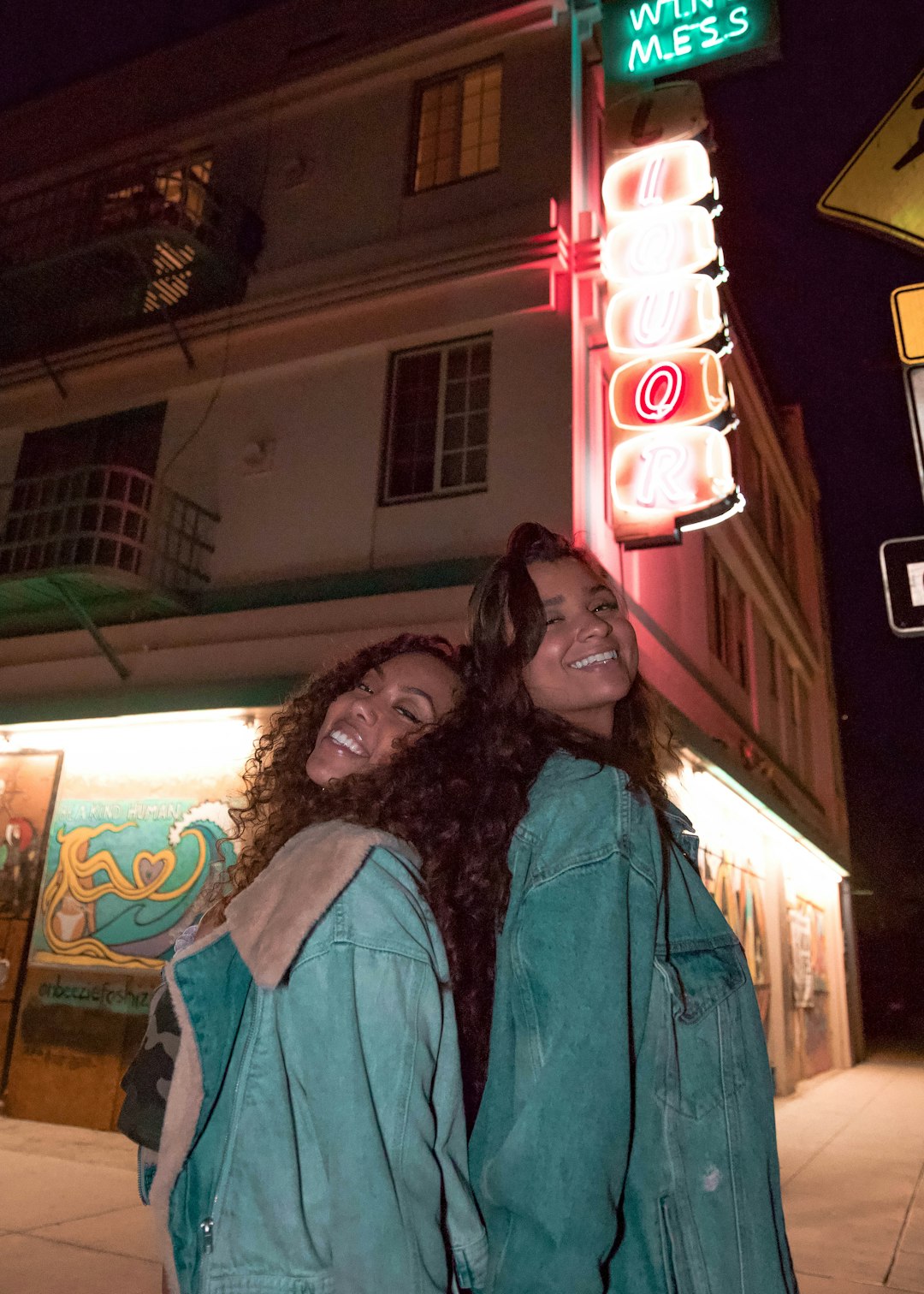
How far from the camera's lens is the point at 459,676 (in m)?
2.36

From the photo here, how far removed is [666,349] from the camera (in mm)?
7328

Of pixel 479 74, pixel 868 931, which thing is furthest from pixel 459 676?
pixel 868 931

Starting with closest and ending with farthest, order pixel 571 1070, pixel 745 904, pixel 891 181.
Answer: pixel 571 1070
pixel 891 181
pixel 745 904

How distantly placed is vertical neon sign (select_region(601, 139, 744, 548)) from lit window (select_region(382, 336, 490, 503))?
4.38 feet

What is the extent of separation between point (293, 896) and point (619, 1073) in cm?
66

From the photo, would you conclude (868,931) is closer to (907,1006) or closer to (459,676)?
(907,1006)

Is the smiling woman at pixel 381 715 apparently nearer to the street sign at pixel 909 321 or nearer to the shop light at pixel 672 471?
the street sign at pixel 909 321

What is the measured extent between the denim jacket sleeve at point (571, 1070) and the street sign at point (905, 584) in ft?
11.8

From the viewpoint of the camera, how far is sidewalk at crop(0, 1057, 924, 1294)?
4219 millimetres

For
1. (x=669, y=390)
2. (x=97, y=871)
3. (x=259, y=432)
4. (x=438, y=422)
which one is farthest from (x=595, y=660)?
(x=259, y=432)

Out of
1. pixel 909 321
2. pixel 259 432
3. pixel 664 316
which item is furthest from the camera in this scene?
pixel 259 432

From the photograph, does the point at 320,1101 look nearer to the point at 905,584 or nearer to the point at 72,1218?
the point at 905,584

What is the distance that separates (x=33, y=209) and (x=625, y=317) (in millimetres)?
8635

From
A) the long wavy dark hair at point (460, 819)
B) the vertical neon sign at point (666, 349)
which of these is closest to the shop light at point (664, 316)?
the vertical neon sign at point (666, 349)
